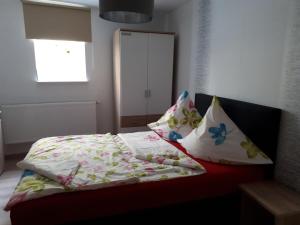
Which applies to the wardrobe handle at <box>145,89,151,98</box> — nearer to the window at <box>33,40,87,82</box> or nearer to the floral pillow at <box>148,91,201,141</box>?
the floral pillow at <box>148,91,201,141</box>

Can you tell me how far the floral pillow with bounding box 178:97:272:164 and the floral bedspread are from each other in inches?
6.5

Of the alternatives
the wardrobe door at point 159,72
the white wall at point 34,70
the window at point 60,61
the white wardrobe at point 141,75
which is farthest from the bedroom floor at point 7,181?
the wardrobe door at point 159,72

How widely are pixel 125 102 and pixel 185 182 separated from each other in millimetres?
1913

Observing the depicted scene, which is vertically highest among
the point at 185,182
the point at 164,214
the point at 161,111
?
the point at 161,111

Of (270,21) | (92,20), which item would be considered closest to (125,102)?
(92,20)

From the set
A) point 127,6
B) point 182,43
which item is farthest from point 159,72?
point 127,6

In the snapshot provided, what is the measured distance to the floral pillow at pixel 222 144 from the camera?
76.6 inches

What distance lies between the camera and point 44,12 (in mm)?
3223

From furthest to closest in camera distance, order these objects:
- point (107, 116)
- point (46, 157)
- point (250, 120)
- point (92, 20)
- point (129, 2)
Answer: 1. point (107, 116)
2. point (92, 20)
3. point (250, 120)
4. point (46, 157)
5. point (129, 2)

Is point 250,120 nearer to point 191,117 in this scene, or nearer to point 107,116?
point 191,117

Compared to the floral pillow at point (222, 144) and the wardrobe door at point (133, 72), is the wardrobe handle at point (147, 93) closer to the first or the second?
the wardrobe door at point (133, 72)

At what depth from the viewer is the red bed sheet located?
4.56 ft

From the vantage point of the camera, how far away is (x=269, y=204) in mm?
1540

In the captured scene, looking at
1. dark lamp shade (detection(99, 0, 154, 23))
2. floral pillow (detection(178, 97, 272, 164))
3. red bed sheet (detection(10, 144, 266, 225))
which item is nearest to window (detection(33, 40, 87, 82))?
dark lamp shade (detection(99, 0, 154, 23))
